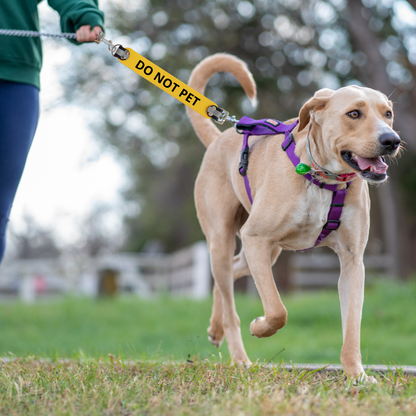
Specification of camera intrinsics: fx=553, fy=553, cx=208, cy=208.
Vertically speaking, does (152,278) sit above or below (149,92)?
below

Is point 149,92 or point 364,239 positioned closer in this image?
point 364,239

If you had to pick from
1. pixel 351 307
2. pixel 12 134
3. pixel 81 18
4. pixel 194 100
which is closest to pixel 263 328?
pixel 351 307

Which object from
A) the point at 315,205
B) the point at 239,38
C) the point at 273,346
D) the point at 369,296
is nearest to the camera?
the point at 315,205

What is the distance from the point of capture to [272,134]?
3244 mm

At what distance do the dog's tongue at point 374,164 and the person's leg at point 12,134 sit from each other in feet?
6.18

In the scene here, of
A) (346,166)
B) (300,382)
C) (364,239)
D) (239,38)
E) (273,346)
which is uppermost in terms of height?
(239,38)

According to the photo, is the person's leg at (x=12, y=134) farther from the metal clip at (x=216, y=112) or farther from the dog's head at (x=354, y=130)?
the dog's head at (x=354, y=130)

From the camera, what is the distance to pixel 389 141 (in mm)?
2496

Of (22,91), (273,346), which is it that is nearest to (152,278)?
(273,346)

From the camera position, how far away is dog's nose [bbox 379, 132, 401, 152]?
2494 millimetres

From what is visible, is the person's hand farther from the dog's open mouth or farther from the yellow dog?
the dog's open mouth

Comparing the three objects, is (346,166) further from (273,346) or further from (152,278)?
(152,278)

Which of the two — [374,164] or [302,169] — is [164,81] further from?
[374,164]

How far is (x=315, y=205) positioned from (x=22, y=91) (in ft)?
5.82
